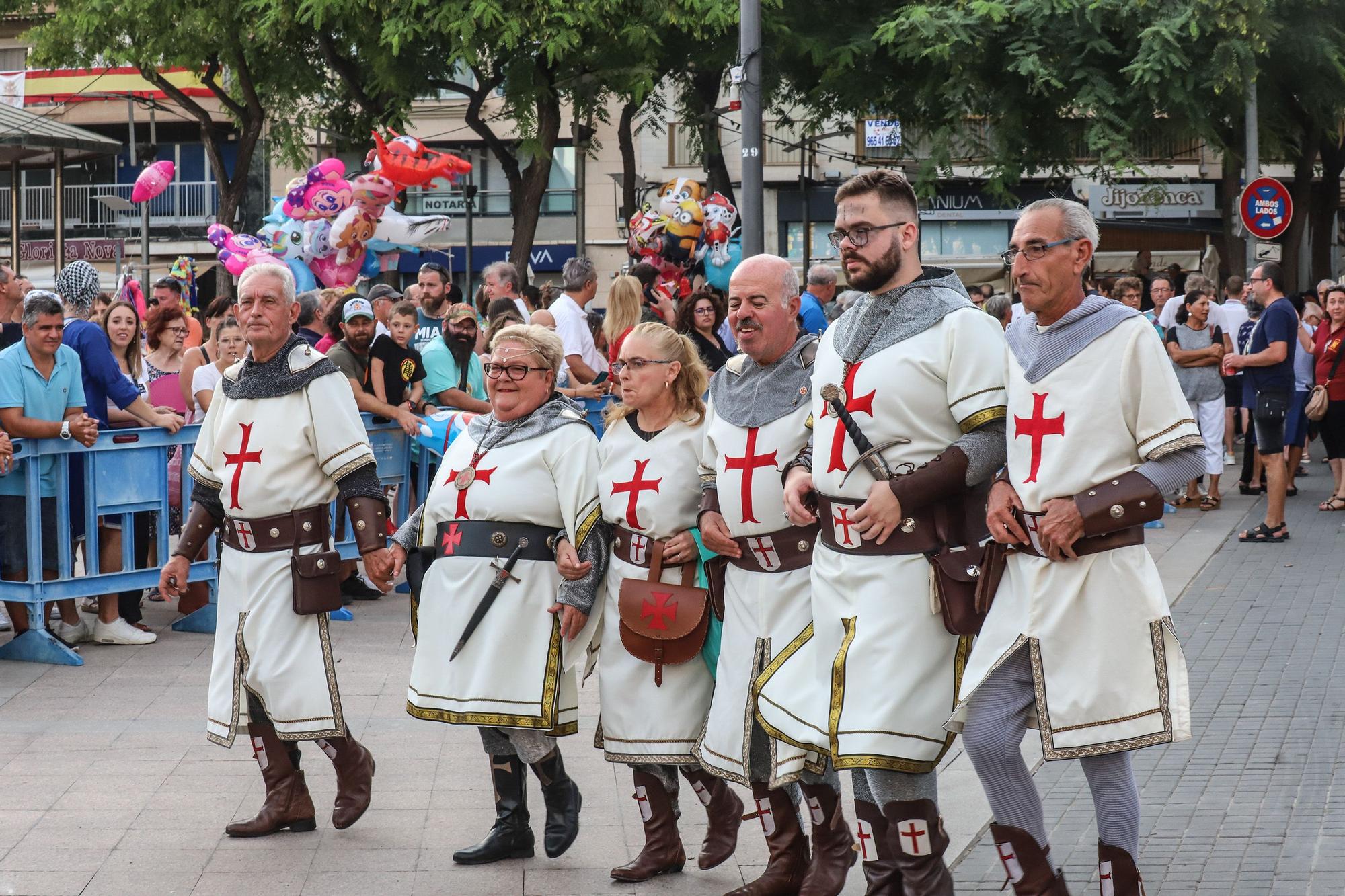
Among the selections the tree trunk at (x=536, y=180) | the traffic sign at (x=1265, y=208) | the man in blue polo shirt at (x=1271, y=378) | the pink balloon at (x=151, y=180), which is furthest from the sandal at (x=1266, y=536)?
the pink balloon at (x=151, y=180)

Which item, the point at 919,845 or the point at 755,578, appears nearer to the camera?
the point at 919,845

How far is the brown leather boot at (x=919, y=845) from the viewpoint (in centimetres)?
427

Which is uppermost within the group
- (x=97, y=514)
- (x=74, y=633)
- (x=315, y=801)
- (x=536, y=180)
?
(x=536, y=180)

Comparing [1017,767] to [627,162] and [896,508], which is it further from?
[627,162]

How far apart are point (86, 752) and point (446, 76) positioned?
59.8 feet

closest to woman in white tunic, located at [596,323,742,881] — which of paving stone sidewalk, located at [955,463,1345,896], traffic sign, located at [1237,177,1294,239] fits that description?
paving stone sidewalk, located at [955,463,1345,896]

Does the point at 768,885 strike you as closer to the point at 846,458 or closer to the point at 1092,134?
the point at 846,458

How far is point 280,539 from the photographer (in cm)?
552

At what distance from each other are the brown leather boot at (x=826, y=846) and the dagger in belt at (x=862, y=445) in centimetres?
97

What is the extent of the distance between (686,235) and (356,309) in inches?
294

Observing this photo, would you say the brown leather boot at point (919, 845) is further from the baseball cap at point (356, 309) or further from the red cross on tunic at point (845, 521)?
the baseball cap at point (356, 309)

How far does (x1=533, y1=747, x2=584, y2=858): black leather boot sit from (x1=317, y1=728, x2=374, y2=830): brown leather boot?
666 millimetres

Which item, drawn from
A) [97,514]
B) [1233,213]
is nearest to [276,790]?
[97,514]

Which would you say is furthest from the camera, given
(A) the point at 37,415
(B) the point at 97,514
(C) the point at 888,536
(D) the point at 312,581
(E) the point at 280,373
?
(B) the point at 97,514
